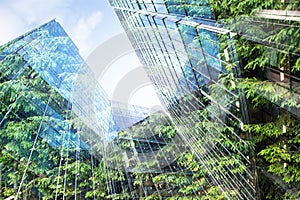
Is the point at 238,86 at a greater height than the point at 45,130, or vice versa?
the point at 238,86

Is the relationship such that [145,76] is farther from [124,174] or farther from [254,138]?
[254,138]

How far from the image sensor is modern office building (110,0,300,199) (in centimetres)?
207

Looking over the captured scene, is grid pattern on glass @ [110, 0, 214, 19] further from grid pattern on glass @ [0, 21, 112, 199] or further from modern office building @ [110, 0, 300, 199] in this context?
grid pattern on glass @ [0, 21, 112, 199]

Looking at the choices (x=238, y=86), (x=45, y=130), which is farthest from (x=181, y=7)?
(x=45, y=130)

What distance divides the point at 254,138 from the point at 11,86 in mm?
3438

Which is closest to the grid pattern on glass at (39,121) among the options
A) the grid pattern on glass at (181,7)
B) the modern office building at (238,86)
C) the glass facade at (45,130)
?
the glass facade at (45,130)

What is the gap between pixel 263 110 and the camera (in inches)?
125

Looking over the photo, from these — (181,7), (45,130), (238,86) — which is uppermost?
(181,7)

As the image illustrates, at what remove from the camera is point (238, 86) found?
3.06 meters

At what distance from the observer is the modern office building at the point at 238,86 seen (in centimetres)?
207

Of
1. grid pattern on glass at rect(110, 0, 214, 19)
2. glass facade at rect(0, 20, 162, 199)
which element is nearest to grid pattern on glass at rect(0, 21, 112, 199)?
glass facade at rect(0, 20, 162, 199)

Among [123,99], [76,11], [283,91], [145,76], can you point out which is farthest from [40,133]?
[76,11]

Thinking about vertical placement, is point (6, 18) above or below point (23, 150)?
above

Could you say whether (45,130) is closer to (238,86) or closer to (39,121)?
(39,121)
